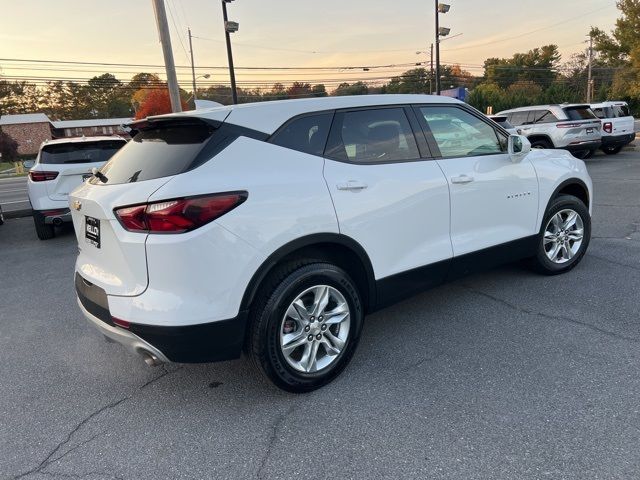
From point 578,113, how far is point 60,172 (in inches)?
546

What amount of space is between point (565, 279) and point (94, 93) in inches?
4006

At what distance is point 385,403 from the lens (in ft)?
9.03

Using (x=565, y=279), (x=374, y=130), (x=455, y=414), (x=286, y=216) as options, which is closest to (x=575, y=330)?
(x=565, y=279)

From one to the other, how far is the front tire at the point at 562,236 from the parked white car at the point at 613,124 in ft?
42.1

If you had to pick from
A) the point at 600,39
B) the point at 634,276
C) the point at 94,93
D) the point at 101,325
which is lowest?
the point at 634,276

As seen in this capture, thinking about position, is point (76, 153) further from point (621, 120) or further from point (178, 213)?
point (621, 120)

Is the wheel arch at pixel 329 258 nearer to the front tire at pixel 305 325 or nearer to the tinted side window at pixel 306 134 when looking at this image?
the front tire at pixel 305 325

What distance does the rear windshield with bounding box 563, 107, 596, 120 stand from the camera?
1403cm

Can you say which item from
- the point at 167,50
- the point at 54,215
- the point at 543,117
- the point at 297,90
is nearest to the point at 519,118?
the point at 543,117

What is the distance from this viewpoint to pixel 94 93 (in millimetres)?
→ 90750

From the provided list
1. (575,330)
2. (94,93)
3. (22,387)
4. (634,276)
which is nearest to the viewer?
(22,387)

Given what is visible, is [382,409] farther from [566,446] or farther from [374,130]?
[374,130]

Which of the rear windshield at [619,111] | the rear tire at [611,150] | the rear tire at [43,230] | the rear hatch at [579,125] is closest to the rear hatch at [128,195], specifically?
the rear tire at [43,230]

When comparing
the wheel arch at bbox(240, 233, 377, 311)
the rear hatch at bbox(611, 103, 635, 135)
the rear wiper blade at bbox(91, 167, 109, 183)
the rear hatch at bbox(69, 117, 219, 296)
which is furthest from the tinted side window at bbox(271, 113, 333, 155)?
the rear hatch at bbox(611, 103, 635, 135)
